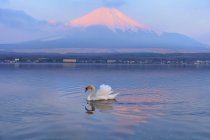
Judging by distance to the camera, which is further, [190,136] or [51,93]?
[51,93]

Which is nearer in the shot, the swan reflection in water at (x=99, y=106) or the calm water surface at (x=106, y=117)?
the calm water surface at (x=106, y=117)

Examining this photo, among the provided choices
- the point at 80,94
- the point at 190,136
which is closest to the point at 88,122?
the point at 190,136

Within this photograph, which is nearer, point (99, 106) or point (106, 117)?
point (106, 117)

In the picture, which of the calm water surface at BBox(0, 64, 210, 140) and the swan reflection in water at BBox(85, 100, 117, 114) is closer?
the calm water surface at BBox(0, 64, 210, 140)

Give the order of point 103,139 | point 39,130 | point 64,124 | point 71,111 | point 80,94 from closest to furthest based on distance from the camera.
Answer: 1. point 103,139
2. point 39,130
3. point 64,124
4. point 71,111
5. point 80,94

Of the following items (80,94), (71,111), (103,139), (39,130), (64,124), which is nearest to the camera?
(103,139)

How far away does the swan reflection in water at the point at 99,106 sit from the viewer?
16092 millimetres

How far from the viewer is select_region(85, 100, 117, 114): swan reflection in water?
16.1 meters

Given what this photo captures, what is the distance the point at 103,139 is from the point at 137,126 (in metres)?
1.84

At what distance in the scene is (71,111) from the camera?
15484mm

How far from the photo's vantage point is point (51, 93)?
21156 millimetres

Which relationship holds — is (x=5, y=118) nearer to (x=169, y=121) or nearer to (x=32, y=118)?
(x=32, y=118)

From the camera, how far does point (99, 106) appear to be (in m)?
17.3

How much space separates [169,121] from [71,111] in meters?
4.12
